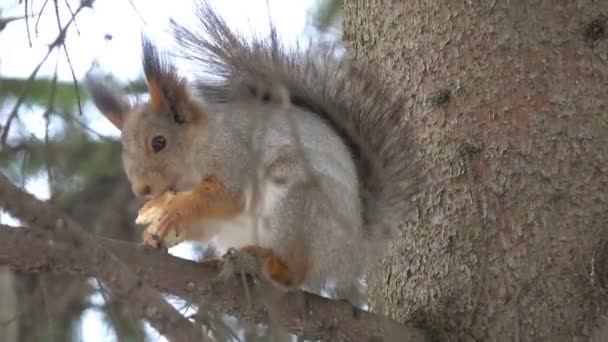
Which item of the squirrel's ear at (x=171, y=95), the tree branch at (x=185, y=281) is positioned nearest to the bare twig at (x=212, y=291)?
the tree branch at (x=185, y=281)

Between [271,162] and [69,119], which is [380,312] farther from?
[69,119]

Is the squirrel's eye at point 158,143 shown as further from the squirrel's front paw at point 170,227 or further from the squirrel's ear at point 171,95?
the squirrel's front paw at point 170,227

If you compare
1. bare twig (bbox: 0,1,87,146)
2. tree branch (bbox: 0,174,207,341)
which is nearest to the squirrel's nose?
bare twig (bbox: 0,1,87,146)

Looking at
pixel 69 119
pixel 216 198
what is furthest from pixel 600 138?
pixel 69 119

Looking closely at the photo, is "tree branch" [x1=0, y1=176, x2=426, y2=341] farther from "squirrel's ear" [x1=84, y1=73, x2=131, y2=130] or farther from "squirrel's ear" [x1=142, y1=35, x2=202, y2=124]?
"squirrel's ear" [x1=84, y1=73, x2=131, y2=130]

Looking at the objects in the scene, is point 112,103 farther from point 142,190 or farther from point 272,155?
point 272,155

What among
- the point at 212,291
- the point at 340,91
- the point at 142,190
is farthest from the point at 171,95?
the point at 212,291

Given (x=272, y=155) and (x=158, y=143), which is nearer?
(x=272, y=155)
